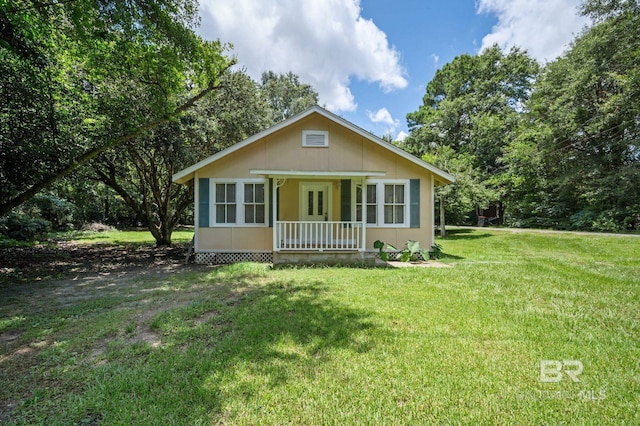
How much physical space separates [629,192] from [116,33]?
24557 millimetres

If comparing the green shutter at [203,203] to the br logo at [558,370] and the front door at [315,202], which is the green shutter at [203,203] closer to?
the front door at [315,202]

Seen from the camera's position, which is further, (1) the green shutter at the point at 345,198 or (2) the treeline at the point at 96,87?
(1) the green shutter at the point at 345,198

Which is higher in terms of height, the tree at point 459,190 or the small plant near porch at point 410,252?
the tree at point 459,190

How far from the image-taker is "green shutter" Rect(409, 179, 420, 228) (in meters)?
9.70

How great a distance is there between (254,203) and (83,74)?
20.3ft

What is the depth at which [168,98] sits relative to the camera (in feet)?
29.5

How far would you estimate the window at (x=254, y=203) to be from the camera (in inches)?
373

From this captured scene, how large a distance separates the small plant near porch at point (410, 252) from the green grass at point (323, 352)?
116 inches

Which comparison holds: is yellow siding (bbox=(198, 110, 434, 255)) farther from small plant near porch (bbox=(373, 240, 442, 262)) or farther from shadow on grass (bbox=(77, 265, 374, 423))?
shadow on grass (bbox=(77, 265, 374, 423))

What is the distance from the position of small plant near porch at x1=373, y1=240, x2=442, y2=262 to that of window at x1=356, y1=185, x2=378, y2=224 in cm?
85

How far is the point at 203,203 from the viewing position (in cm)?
939

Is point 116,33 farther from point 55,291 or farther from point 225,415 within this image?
point 225,415

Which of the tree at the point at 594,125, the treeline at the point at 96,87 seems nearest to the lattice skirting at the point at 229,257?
the treeline at the point at 96,87

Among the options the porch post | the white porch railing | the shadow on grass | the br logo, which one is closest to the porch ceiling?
the porch post
